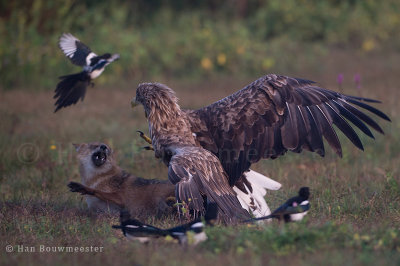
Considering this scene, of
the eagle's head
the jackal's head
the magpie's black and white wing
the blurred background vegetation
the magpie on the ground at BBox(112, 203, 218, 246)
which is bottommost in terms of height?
the magpie on the ground at BBox(112, 203, 218, 246)

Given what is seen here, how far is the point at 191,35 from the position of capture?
14.2m

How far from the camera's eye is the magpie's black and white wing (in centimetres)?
712

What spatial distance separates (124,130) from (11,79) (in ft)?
12.2

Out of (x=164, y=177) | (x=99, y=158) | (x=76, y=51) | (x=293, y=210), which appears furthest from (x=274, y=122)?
(x=76, y=51)

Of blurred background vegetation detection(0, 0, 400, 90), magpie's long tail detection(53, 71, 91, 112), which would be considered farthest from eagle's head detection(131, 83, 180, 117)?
blurred background vegetation detection(0, 0, 400, 90)

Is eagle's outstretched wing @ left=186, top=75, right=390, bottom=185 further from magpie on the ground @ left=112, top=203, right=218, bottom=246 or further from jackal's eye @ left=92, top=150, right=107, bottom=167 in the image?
magpie on the ground @ left=112, top=203, right=218, bottom=246

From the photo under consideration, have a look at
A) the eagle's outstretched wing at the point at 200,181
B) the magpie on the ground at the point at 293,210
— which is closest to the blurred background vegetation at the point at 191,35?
the eagle's outstretched wing at the point at 200,181

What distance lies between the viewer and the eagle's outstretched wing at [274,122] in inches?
225

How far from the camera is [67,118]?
33.7 ft

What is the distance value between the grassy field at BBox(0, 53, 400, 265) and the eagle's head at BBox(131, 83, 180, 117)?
116 cm

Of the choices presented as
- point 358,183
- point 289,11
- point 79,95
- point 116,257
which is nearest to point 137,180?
point 79,95

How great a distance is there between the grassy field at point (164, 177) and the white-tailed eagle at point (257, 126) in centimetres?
63

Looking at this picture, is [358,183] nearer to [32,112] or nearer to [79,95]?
[79,95]

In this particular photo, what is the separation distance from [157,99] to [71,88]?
125 centimetres
